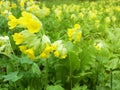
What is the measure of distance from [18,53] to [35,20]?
130cm

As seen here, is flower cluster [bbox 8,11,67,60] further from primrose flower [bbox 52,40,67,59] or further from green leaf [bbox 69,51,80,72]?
green leaf [bbox 69,51,80,72]

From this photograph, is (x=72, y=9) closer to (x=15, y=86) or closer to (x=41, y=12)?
(x=41, y=12)

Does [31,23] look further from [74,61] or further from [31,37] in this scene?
[74,61]

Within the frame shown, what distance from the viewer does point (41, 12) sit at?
2.84 meters

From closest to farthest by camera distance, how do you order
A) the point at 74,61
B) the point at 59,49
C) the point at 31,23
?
the point at 31,23
the point at 59,49
the point at 74,61

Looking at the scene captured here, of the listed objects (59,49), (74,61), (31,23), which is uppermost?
(31,23)

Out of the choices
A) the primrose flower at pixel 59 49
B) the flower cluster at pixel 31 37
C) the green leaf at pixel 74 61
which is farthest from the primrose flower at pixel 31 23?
the green leaf at pixel 74 61

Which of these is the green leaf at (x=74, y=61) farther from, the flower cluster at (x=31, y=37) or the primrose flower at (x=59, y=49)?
the flower cluster at (x=31, y=37)

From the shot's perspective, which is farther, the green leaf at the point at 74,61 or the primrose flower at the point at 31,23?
the green leaf at the point at 74,61

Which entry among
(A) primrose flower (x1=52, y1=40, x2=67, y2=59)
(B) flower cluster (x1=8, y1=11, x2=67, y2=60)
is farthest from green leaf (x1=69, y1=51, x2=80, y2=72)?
(B) flower cluster (x1=8, y1=11, x2=67, y2=60)

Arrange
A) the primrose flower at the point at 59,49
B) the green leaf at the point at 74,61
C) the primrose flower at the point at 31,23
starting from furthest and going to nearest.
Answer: the green leaf at the point at 74,61 → the primrose flower at the point at 59,49 → the primrose flower at the point at 31,23

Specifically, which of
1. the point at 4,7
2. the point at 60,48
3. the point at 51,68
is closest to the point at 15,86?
the point at 51,68

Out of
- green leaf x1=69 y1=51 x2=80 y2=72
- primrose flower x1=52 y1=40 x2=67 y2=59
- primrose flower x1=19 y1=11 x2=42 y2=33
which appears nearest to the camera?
primrose flower x1=19 y1=11 x2=42 y2=33

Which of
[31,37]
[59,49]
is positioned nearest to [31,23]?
[31,37]
